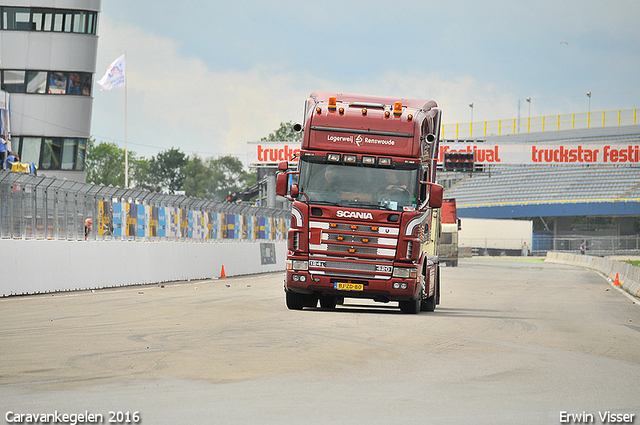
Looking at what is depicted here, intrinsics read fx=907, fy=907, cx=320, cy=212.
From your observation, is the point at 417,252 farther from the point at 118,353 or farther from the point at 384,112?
the point at 118,353

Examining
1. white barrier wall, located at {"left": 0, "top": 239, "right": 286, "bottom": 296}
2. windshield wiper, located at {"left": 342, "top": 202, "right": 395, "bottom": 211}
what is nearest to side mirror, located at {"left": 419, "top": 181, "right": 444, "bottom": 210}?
windshield wiper, located at {"left": 342, "top": 202, "right": 395, "bottom": 211}

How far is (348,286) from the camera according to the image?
15.9 metres

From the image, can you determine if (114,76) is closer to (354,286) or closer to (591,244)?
(354,286)

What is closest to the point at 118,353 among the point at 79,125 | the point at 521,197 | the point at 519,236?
the point at 79,125

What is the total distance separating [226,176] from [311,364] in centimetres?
14832

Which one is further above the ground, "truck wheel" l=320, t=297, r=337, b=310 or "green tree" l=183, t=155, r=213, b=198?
"green tree" l=183, t=155, r=213, b=198

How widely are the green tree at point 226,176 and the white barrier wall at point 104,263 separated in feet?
390

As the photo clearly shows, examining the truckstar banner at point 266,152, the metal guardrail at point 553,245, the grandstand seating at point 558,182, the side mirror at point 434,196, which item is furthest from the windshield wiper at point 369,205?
the grandstand seating at point 558,182

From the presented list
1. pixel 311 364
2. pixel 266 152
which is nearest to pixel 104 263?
pixel 311 364

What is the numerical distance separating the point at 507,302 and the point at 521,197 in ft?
234

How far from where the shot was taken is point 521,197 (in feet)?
300

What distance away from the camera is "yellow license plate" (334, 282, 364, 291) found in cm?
1581

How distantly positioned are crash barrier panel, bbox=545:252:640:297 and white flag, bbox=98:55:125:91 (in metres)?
30.3

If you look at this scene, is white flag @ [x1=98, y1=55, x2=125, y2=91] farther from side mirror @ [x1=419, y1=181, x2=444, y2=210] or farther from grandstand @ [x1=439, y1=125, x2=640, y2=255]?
side mirror @ [x1=419, y1=181, x2=444, y2=210]
